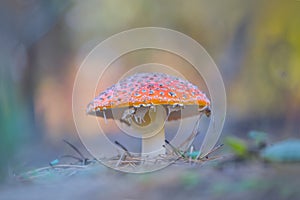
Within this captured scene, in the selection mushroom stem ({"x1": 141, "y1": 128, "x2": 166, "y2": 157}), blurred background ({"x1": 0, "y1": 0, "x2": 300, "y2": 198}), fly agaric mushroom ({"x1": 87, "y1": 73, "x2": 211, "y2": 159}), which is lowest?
mushroom stem ({"x1": 141, "y1": 128, "x2": 166, "y2": 157})

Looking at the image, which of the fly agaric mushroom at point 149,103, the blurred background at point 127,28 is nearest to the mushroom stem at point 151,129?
the fly agaric mushroom at point 149,103

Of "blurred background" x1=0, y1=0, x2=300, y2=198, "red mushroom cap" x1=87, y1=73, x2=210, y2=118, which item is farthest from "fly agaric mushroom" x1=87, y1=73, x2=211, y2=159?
"blurred background" x1=0, y1=0, x2=300, y2=198

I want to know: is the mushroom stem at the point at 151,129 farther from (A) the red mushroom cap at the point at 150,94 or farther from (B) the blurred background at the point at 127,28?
(B) the blurred background at the point at 127,28

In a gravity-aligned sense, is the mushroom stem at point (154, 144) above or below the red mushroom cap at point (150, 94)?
below

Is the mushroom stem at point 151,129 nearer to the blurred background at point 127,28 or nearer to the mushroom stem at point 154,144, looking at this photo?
the mushroom stem at point 154,144

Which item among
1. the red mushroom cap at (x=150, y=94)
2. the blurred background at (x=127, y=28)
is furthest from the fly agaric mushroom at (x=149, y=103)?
the blurred background at (x=127, y=28)

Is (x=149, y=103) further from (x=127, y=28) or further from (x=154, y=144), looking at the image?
(x=127, y=28)

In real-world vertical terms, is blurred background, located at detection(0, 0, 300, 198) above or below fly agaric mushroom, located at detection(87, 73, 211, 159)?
above

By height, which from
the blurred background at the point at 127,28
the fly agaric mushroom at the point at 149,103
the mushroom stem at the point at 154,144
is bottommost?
the mushroom stem at the point at 154,144

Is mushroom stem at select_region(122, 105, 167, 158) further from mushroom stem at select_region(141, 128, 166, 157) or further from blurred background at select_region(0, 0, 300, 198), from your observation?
blurred background at select_region(0, 0, 300, 198)
